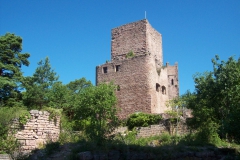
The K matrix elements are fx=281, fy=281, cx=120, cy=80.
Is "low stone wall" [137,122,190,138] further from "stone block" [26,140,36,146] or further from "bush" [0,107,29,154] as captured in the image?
"bush" [0,107,29,154]

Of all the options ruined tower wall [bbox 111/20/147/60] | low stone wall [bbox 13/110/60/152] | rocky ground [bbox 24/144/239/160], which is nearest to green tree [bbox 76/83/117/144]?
low stone wall [bbox 13/110/60/152]

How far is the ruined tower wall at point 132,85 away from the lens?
24.3 meters

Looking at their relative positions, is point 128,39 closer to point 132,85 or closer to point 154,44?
point 154,44

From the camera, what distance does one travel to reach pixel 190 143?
1071cm

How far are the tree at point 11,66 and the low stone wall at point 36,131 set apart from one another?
471 centimetres

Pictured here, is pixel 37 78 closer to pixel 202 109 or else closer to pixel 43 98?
pixel 43 98

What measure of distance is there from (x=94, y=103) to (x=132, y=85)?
15.5ft

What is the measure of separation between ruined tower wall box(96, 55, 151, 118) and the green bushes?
100 inches

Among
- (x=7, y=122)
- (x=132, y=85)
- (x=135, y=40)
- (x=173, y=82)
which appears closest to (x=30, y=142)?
(x=7, y=122)

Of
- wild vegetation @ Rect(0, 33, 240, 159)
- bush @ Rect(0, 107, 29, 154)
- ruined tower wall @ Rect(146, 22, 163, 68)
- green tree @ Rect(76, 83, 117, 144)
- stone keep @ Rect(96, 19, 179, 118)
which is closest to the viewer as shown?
bush @ Rect(0, 107, 29, 154)

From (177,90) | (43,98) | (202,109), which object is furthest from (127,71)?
(177,90)

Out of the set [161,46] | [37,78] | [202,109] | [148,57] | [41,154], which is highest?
[161,46]

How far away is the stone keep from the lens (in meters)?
24.5

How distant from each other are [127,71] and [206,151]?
16809mm
